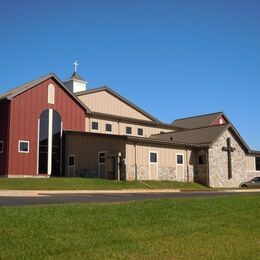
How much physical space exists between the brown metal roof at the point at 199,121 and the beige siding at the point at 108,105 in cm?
1278

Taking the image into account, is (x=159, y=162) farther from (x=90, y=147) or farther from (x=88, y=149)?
(x=88, y=149)

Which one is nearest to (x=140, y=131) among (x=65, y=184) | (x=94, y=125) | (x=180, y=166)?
(x=94, y=125)

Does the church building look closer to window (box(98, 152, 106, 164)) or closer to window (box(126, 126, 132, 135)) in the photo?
window (box(98, 152, 106, 164))

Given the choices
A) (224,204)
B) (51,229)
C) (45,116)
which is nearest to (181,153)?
(45,116)

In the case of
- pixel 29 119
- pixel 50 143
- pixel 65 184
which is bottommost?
pixel 65 184

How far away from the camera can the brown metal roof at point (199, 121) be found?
61.4 m

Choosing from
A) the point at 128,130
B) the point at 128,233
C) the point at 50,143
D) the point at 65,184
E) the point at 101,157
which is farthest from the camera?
the point at 128,130

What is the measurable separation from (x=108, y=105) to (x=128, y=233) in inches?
1556

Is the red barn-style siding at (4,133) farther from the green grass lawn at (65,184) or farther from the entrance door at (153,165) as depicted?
the entrance door at (153,165)

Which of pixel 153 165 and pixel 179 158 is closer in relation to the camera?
pixel 153 165

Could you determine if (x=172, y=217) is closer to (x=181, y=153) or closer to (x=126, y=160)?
(x=126, y=160)

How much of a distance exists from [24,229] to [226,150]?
113 ft

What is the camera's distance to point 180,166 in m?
39.7

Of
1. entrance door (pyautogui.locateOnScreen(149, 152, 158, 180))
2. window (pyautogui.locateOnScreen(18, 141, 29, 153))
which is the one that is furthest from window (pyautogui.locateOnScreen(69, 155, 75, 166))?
entrance door (pyautogui.locateOnScreen(149, 152, 158, 180))
